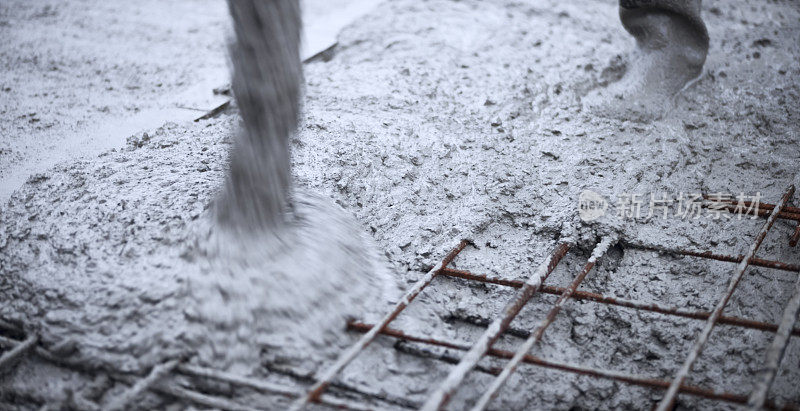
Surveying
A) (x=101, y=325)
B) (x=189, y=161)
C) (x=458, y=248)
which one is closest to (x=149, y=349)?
(x=101, y=325)

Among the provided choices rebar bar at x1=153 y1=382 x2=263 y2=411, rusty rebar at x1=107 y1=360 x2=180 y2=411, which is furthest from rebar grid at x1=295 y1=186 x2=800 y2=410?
rusty rebar at x1=107 y1=360 x2=180 y2=411

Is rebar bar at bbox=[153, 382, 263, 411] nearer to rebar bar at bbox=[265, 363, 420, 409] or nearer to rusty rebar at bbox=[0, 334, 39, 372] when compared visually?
rebar bar at bbox=[265, 363, 420, 409]

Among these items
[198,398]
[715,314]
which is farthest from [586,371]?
[198,398]

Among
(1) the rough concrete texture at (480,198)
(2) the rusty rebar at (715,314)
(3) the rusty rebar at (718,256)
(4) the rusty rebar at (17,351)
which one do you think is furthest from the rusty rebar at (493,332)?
(4) the rusty rebar at (17,351)

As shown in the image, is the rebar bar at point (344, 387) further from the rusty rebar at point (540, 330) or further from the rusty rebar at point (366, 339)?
the rusty rebar at point (540, 330)

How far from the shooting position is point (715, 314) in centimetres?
191

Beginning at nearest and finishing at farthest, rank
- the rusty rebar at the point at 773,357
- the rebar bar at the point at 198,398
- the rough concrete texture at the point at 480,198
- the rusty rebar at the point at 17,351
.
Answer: the rusty rebar at the point at 773,357 < the rebar bar at the point at 198,398 < the rusty rebar at the point at 17,351 < the rough concrete texture at the point at 480,198

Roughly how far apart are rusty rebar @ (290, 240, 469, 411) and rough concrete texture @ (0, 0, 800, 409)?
80 millimetres

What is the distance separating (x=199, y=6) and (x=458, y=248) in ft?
12.2

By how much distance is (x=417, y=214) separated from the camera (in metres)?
2.56

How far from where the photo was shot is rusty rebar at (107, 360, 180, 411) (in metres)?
1.65

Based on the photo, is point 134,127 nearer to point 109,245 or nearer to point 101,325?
point 109,245

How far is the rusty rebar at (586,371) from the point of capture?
167 centimetres

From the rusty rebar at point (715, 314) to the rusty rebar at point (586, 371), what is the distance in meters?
0.04
